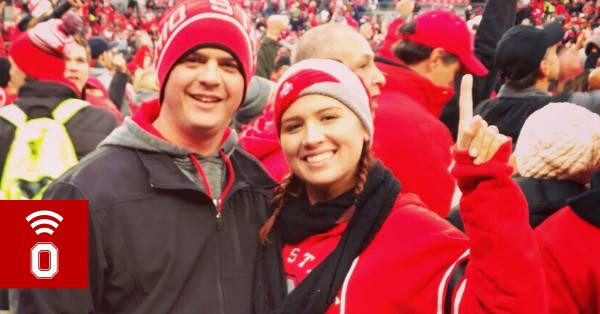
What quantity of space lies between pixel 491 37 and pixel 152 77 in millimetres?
2994

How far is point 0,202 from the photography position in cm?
272

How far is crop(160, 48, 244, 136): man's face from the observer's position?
2203 millimetres

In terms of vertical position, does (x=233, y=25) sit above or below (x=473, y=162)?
above

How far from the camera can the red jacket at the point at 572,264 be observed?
242cm

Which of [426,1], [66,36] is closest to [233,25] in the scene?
[66,36]

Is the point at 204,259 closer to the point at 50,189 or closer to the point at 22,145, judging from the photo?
the point at 50,189

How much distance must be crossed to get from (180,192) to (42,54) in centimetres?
213

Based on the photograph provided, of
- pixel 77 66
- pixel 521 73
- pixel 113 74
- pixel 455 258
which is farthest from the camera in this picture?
pixel 113 74

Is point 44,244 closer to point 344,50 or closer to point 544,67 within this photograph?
point 344,50

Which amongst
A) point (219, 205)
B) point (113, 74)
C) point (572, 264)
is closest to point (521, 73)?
point (572, 264)

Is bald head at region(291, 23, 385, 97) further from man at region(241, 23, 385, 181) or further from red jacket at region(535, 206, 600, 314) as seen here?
red jacket at region(535, 206, 600, 314)

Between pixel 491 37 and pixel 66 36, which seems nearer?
pixel 66 36

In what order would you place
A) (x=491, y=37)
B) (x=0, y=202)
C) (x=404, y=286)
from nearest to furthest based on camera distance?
(x=404, y=286)
(x=0, y=202)
(x=491, y=37)

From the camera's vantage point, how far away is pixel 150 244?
6.78 ft
